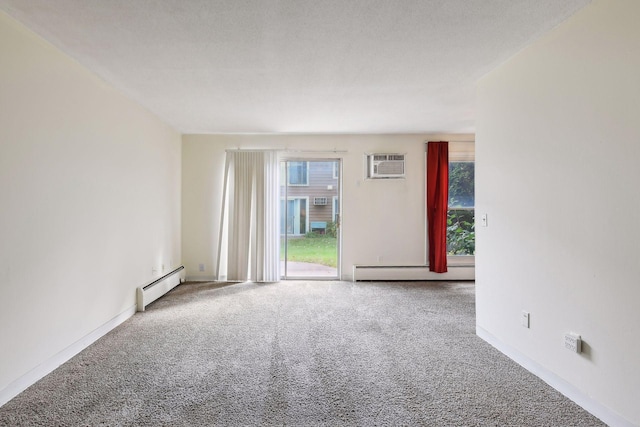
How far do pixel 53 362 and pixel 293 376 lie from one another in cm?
183

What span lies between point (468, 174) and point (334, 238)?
251 centimetres

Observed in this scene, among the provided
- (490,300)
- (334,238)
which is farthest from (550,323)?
(334,238)

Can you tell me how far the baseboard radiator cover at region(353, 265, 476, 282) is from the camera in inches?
200

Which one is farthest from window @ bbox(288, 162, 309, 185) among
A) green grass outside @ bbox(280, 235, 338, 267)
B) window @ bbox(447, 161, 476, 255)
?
window @ bbox(447, 161, 476, 255)

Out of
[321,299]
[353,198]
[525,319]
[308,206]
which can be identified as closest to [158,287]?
[321,299]

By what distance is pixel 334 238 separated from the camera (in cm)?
522

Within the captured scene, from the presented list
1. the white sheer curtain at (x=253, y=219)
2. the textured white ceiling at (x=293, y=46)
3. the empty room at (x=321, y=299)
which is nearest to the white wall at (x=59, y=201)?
the empty room at (x=321, y=299)

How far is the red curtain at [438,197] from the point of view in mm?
5004

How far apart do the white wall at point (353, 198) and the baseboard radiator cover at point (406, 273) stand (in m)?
0.09

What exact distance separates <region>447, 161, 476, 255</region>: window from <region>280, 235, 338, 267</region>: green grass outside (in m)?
1.97

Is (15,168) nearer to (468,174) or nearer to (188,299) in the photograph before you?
(188,299)

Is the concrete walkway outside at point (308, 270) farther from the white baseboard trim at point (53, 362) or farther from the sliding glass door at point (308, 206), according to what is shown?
the white baseboard trim at point (53, 362)

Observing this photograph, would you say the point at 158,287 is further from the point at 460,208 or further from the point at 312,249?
the point at 460,208

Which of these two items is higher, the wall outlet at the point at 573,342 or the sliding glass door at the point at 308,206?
the sliding glass door at the point at 308,206
